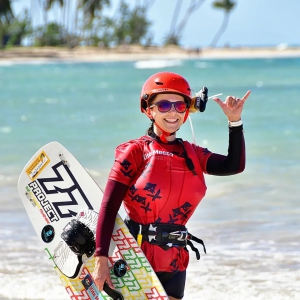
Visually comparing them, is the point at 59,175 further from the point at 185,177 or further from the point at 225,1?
the point at 225,1

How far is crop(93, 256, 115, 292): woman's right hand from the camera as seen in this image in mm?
3006

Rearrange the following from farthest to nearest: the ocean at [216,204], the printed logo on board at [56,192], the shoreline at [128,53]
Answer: the shoreline at [128,53], the ocean at [216,204], the printed logo on board at [56,192]

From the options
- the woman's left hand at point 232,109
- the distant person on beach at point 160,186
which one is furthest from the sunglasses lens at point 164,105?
the woman's left hand at point 232,109

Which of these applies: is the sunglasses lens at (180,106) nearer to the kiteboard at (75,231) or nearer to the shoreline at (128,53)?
the kiteboard at (75,231)

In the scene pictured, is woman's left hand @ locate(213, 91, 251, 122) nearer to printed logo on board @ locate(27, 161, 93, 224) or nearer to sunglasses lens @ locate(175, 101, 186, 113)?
sunglasses lens @ locate(175, 101, 186, 113)

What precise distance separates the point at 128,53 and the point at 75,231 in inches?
3126

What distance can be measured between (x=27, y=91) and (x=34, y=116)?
1308 centimetres

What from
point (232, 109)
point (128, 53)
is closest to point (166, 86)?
point (232, 109)

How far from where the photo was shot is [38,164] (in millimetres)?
3484

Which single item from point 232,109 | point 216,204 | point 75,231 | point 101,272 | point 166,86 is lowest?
point 216,204

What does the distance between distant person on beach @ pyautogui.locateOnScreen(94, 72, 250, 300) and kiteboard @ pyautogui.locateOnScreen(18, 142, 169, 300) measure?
70 millimetres

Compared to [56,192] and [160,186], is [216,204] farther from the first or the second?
[160,186]

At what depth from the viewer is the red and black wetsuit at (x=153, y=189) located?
9.99 feet

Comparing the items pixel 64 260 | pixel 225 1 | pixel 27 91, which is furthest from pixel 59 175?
pixel 225 1
